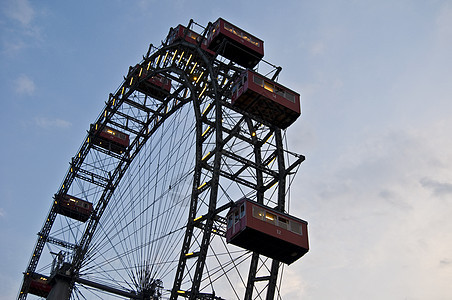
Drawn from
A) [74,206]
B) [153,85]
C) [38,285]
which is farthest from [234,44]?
[38,285]

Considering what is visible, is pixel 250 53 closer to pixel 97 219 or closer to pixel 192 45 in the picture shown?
pixel 192 45

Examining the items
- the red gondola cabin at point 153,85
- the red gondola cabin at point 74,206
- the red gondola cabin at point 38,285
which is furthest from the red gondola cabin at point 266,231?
the red gondola cabin at point 38,285

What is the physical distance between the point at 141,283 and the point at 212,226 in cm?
584

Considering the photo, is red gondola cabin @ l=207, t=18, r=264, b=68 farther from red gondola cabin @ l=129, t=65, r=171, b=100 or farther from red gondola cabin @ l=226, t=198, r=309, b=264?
red gondola cabin @ l=129, t=65, r=171, b=100

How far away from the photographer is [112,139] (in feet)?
165

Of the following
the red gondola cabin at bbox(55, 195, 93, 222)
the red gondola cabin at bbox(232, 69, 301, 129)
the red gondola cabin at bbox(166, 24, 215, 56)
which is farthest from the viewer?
the red gondola cabin at bbox(55, 195, 93, 222)

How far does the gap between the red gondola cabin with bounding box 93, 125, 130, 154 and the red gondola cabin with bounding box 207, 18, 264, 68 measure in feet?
65.9

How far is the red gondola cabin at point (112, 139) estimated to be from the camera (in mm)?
50219

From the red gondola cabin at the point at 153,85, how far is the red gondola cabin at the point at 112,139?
6.84 meters

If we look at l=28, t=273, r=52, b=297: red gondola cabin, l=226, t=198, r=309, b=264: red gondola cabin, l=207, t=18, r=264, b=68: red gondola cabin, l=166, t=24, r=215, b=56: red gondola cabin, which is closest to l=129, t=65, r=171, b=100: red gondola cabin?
l=166, t=24, r=215, b=56: red gondola cabin

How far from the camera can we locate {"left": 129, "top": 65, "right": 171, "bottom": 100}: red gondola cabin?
4466 cm

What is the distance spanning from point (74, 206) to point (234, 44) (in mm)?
27750

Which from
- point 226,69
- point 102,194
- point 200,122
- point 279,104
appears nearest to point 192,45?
point 226,69

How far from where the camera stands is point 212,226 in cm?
2752
